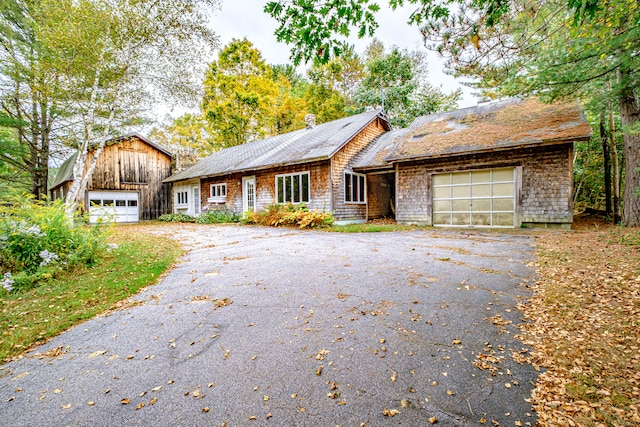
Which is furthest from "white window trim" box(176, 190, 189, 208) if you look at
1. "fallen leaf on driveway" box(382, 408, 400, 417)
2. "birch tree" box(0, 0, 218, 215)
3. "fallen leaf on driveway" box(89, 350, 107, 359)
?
"fallen leaf on driveway" box(382, 408, 400, 417)

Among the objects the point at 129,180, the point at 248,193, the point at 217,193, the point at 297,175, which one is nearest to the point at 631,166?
the point at 297,175

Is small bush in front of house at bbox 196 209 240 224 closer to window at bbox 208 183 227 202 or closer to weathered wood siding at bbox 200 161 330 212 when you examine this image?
weathered wood siding at bbox 200 161 330 212

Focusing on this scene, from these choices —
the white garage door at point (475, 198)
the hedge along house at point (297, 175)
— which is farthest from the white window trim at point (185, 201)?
the white garage door at point (475, 198)

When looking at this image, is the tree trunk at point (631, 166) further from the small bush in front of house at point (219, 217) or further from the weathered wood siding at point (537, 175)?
the small bush in front of house at point (219, 217)

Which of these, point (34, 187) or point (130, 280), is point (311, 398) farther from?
Result: point (34, 187)

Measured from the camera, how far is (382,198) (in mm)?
15227

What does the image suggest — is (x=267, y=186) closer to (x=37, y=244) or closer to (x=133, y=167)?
(x=37, y=244)

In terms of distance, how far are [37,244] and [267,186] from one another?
10.1 m

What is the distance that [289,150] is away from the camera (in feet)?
47.4

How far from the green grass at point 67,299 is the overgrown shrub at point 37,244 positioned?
0.22m

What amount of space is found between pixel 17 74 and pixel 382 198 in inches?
672

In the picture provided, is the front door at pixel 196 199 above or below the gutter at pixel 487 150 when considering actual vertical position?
below

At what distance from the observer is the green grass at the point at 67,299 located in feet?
9.67

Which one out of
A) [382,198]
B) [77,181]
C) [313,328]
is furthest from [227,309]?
[382,198]
